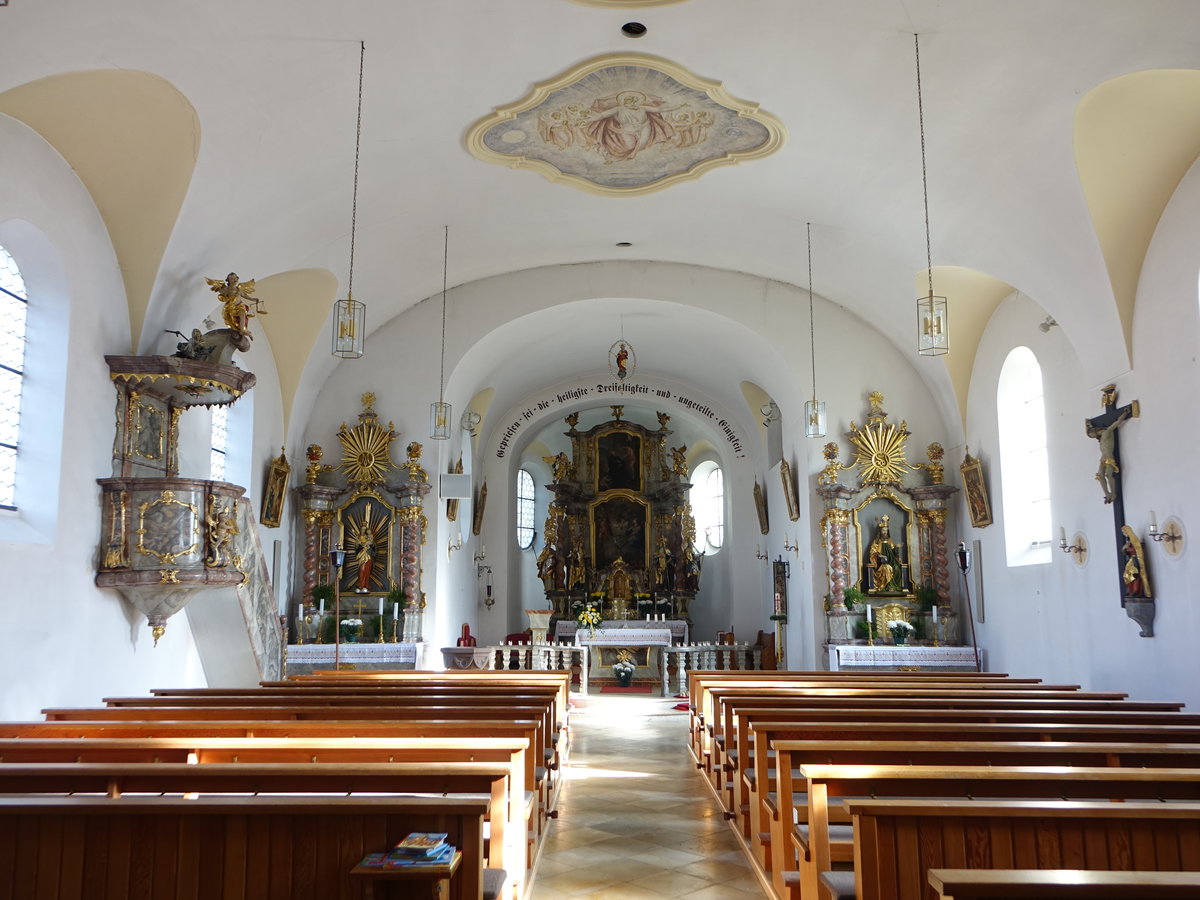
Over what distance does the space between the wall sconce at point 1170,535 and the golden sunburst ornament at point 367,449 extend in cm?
985

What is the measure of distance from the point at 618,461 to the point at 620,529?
1.64m

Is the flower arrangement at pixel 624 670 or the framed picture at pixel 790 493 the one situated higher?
the framed picture at pixel 790 493

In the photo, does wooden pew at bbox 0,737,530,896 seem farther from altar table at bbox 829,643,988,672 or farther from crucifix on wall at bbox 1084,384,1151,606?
altar table at bbox 829,643,988,672

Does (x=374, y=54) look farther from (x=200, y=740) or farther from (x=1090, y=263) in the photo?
(x=1090, y=263)

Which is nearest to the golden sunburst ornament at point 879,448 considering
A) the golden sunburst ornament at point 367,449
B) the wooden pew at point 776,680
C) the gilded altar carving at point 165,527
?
the wooden pew at point 776,680

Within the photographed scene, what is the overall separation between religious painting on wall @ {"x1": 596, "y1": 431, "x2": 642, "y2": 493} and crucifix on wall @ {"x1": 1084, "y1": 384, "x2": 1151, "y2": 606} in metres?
14.6

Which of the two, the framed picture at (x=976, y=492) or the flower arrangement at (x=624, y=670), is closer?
the framed picture at (x=976, y=492)

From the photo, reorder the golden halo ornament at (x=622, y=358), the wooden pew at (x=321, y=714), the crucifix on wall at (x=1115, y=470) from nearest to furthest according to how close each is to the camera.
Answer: the wooden pew at (x=321, y=714) → the crucifix on wall at (x=1115, y=470) → the golden halo ornament at (x=622, y=358)

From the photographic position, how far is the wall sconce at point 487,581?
18.9 meters

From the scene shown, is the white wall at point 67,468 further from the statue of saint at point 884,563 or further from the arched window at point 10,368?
the statue of saint at point 884,563

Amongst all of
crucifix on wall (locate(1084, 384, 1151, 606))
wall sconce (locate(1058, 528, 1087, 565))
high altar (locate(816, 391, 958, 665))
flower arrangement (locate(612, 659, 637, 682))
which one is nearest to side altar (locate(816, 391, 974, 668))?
high altar (locate(816, 391, 958, 665))

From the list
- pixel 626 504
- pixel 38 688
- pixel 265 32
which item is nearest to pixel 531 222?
pixel 265 32

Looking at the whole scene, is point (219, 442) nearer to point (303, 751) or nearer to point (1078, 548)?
point (303, 751)

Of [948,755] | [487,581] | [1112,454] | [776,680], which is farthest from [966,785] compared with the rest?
[487,581]
